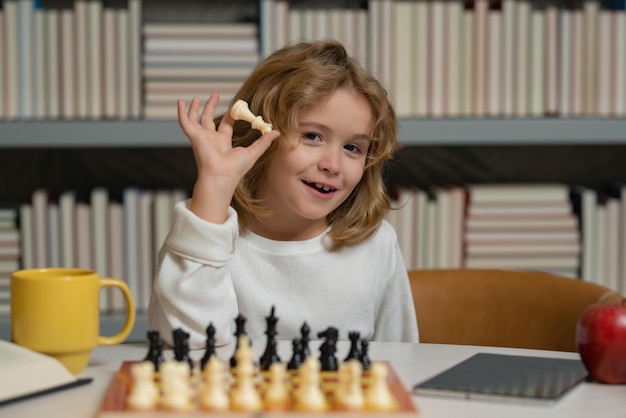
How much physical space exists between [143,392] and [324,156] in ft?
2.36

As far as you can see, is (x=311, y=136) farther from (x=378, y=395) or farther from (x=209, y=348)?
(x=378, y=395)

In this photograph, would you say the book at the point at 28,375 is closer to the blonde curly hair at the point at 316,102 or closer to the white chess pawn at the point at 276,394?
the white chess pawn at the point at 276,394

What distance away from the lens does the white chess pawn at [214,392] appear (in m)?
0.79

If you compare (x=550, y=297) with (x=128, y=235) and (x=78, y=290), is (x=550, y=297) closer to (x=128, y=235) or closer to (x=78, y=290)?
(x=78, y=290)

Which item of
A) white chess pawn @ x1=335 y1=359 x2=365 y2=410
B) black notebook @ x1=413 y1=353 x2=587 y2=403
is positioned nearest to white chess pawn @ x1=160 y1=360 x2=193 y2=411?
white chess pawn @ x1=335 y1=359 x2=365 y2=410

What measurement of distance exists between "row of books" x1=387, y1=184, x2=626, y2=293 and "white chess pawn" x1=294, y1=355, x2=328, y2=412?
4.74ft

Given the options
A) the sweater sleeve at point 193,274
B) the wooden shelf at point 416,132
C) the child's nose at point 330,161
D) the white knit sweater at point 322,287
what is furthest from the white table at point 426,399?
the wooden shelf at point 416,132

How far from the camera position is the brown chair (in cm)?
148

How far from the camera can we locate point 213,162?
1.26 metres

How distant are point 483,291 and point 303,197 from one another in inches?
13.1

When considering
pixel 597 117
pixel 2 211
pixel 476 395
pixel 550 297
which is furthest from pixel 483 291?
pixel 2 211

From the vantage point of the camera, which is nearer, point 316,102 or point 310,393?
point 310,393

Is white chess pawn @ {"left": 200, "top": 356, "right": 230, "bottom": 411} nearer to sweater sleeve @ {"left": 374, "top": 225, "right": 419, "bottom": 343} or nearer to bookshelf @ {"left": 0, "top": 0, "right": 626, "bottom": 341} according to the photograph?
sweater sleeve @ {"left": 374, "top": 225, "right": 419, "bottom": 343}

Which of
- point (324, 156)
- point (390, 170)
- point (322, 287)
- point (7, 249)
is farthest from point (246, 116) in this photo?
point (390, 170)
